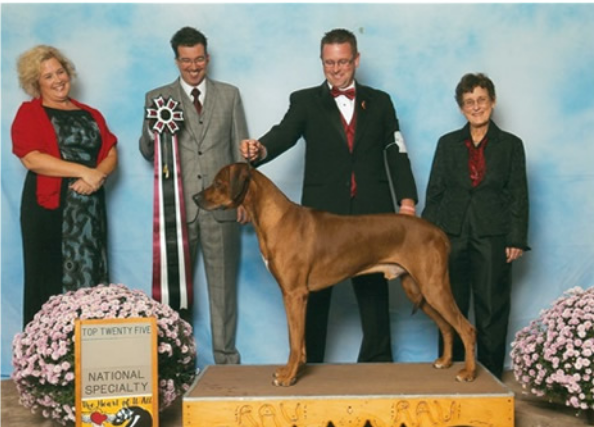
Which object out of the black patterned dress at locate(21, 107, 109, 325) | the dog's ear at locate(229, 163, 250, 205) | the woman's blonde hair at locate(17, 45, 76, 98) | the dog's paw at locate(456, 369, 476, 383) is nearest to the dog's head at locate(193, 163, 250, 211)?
the dog's ear at locate(229, 163, 250, 205)

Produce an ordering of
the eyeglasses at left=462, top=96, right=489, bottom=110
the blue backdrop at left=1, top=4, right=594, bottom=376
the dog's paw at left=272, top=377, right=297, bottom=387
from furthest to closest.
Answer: the blue backdrop at left=1, top=4, right=594, bottom=376, the eyeglasses at left=462, top=96, right=489, bottom=110, the dog's paw at left=272, top=377, right=297, bottom=387

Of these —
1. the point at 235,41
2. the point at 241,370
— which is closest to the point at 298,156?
the point at 235,41

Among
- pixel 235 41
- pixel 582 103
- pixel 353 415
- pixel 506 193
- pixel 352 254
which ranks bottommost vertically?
pixel 353 415

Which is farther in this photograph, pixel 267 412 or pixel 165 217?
pixel 165 217

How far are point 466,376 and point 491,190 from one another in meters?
1.33

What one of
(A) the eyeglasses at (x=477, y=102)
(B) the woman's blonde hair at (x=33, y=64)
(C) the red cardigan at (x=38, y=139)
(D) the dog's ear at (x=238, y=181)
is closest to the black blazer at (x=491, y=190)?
(A) the eyeglasses at (x=477, y=102)

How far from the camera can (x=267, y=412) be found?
146 inches

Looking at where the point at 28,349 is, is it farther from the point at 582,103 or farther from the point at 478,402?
the point at 582,103

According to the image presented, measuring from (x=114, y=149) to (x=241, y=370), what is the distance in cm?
192

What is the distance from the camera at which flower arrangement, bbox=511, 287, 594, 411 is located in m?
4.24

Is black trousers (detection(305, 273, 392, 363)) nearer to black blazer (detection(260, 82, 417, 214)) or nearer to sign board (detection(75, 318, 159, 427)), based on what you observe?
black blazer (detection(260, 82, 417, 214))

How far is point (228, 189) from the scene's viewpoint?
155 inches

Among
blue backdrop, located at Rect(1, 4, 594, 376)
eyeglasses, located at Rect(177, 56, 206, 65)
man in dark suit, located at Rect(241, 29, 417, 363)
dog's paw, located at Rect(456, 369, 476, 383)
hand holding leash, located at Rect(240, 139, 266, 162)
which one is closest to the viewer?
dog's paw, located at Rect(456, 369, 476, 383)

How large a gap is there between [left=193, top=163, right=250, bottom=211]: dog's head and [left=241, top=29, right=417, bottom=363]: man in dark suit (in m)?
0.59
